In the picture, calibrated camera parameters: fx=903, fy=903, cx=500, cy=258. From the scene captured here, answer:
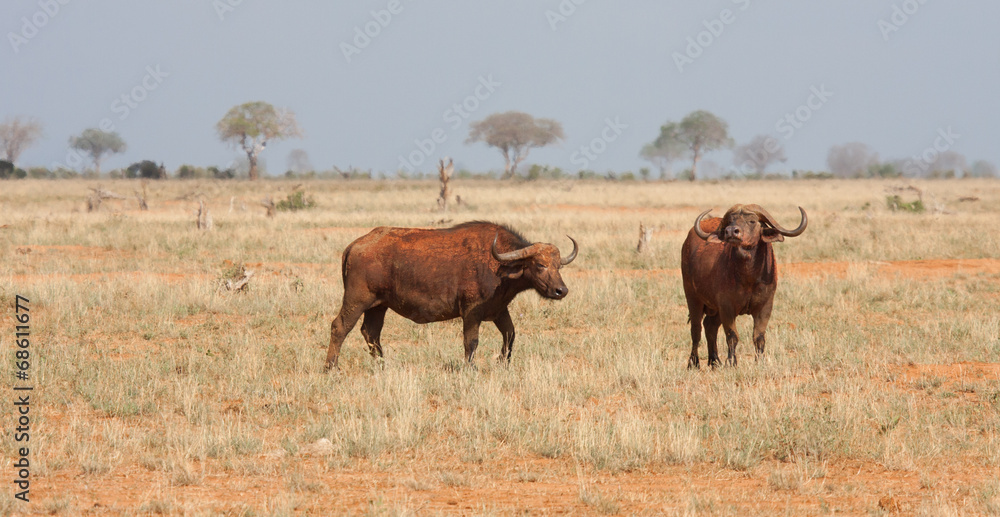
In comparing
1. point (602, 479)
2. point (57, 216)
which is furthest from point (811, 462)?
point (57, 216)

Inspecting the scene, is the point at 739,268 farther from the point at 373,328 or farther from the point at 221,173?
the point at 221,173

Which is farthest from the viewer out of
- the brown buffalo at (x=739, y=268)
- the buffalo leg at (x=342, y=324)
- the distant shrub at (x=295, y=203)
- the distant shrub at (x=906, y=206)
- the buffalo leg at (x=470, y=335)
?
the distant shrub at (x=295, y=203)

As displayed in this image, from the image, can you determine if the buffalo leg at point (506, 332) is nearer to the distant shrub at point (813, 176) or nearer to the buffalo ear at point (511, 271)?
the buffalo ear at point (511, 271)

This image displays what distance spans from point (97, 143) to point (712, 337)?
4259 inches

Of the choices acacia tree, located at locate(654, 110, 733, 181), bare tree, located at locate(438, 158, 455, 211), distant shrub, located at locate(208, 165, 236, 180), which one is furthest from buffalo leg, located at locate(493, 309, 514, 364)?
acacia tree, located at locate(654, 110, 733, 181)

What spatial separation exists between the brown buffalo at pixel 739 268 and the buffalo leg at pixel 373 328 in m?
3.62

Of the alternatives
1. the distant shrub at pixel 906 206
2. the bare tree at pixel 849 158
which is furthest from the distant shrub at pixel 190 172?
the bare tree at pixel 849 158

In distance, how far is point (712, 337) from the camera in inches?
412

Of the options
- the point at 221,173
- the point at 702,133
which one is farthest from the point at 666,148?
the point at 221,173

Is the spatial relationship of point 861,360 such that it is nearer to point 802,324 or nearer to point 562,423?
point 802,324

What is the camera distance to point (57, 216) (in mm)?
28547

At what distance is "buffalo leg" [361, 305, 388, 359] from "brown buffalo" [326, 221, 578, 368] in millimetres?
475

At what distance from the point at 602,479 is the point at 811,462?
5.47 feet

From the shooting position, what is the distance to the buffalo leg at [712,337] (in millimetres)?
10330
